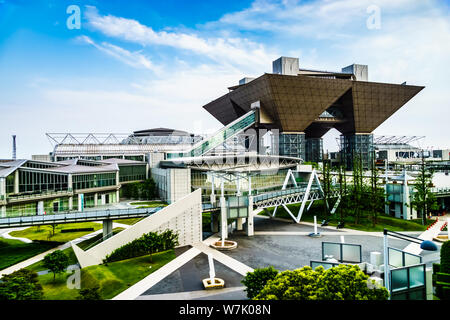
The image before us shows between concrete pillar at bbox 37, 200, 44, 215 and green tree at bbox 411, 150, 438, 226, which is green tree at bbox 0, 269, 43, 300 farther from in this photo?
green tree at bbox 411, 150, 438, 226

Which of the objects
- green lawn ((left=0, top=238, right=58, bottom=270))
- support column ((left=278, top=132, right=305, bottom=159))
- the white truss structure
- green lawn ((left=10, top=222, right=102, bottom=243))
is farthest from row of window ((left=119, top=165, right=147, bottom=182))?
support column ((left=278, top=132, right=305, bottom=159))

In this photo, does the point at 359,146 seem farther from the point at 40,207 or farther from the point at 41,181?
the point at 40,207

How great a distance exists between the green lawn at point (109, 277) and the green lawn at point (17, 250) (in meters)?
7.17

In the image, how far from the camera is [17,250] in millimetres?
37188

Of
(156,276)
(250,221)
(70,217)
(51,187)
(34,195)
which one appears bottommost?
(156,276)

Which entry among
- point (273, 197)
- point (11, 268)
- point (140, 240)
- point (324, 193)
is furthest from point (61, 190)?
point (324, 193)

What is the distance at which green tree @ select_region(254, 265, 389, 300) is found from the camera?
44.9 ft

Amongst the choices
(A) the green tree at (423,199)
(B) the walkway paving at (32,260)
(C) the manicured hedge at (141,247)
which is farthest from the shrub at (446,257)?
(B) the walkway paving at (32,260)

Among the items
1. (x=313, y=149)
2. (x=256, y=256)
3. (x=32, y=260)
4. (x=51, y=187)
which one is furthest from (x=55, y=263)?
(x=313, y=149)

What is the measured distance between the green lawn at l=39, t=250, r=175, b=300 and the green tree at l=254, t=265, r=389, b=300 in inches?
596

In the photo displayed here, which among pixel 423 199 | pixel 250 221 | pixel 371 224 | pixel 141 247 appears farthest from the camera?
pixel 371 224

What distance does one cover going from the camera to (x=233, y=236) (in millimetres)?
42438

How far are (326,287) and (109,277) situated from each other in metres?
20.8
